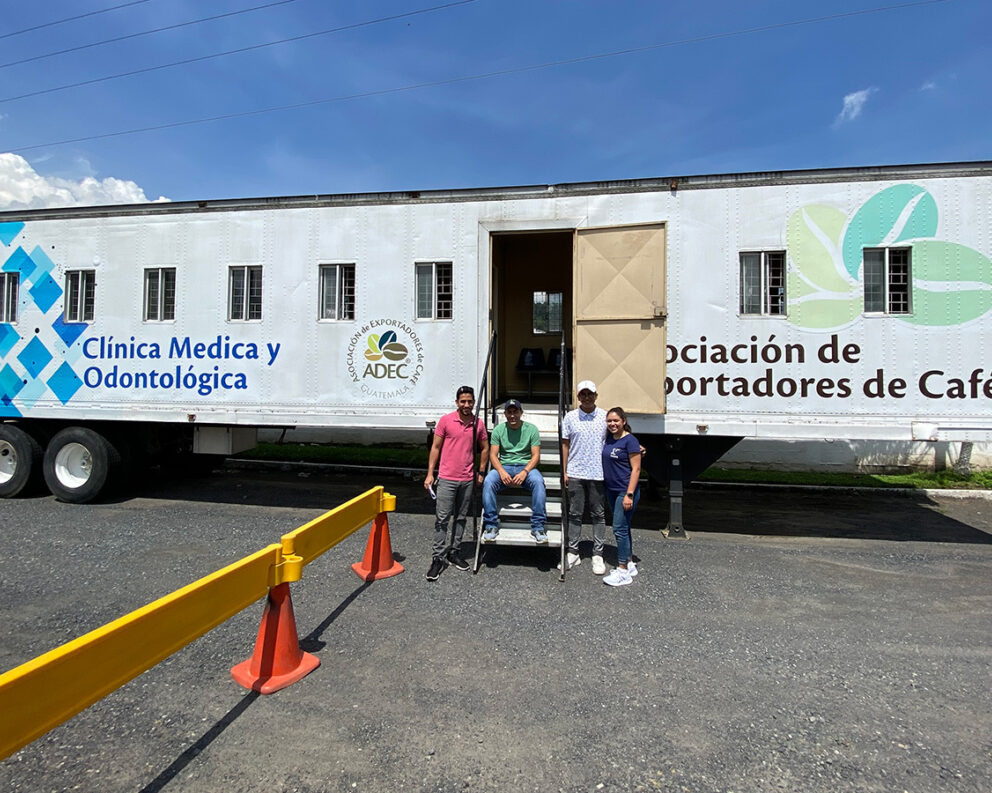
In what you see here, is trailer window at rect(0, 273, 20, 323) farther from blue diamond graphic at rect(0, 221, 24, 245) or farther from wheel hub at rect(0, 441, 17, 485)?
wheel hub at rect(0, 441, 17, 485)

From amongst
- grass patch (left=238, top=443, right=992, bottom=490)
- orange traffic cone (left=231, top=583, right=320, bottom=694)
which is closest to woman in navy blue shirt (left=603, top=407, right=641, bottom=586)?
orange traffic cone (left=231, top=583, right=320, bottom=694)

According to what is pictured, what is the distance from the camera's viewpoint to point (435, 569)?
4.81 metres

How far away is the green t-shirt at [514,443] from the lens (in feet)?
17.0

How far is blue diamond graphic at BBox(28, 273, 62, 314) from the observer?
23.4 ft

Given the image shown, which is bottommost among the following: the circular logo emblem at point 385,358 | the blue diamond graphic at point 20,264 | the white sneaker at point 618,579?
the white sneaker at point 618,579

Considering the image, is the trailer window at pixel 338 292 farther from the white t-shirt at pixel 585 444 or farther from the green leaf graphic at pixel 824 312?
the green leaf graphic at pixel 824 312

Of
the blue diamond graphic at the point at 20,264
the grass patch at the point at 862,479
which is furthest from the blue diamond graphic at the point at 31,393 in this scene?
the grass patch at the point at 862,479

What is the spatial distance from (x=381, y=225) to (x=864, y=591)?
6.00 m

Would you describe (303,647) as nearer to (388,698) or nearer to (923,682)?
(388,698)

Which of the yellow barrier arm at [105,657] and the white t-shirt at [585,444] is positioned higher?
the white t-shirt at [585,444]

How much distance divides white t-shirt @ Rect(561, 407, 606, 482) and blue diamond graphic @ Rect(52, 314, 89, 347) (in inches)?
249

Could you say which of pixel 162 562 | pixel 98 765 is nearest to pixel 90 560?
pixel 162 562

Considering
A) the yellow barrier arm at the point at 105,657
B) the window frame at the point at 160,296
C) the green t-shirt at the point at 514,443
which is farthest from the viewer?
the window frame at the point at 160,296

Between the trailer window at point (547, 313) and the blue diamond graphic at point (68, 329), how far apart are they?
6287 millimetres
